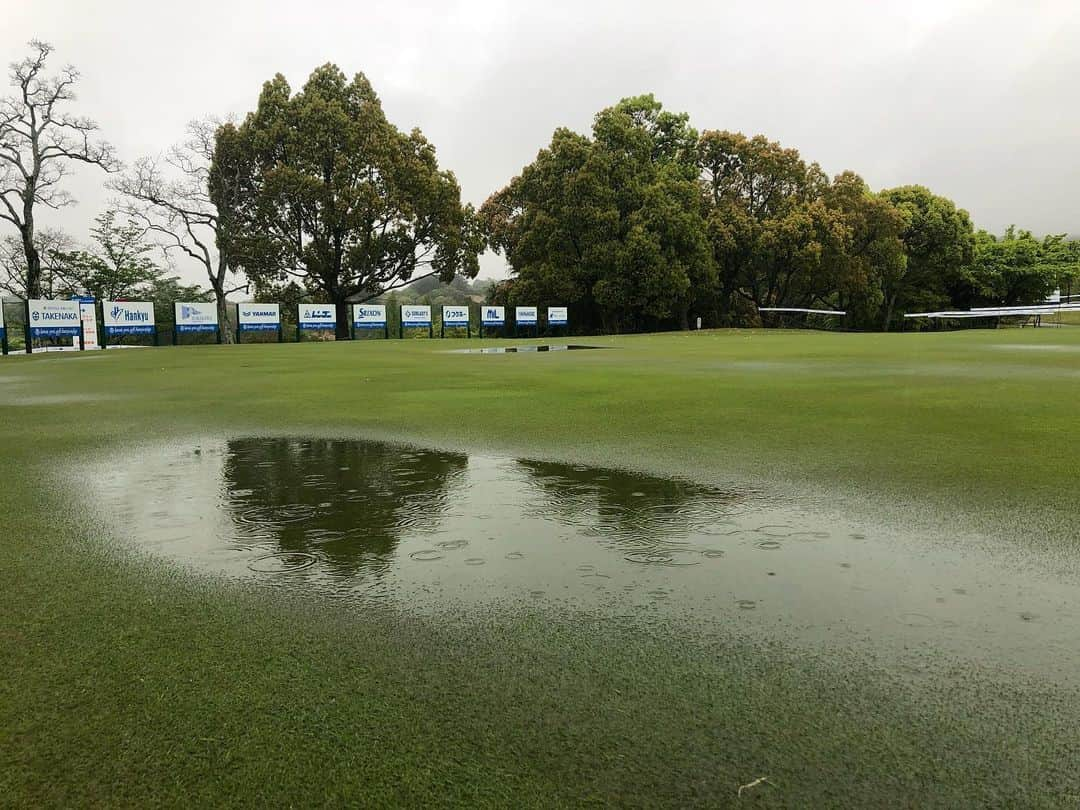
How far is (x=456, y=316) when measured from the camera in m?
42.3

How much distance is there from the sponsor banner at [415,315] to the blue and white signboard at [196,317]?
374 inches

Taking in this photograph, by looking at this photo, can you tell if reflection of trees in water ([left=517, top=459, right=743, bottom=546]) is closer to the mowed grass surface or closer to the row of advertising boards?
the mowed grass surface

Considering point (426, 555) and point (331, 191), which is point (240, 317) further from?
point (426, 555)

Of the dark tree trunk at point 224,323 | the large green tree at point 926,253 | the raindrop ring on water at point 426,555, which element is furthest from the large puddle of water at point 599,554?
the large green tree at point 926,253

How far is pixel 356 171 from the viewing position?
37906mm

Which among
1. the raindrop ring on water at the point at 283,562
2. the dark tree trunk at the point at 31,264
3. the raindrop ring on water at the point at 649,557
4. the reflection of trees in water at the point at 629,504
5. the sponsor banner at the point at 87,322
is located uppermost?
the dark tree trunk at the point at 31,264

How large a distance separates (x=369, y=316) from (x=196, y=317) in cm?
866

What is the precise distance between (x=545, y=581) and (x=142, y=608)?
5.00ft

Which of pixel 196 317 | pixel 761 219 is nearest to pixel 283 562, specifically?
pixel 196 317

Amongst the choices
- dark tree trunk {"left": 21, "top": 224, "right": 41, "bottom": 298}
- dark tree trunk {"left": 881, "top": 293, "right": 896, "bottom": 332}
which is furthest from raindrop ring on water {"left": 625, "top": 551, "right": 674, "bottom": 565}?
dark tree trunk {"left": 881, "top": 293, "right": 896, "bottom": 332}

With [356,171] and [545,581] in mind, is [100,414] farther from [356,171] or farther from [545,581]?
[356,171]

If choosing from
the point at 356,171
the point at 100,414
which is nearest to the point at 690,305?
the point at 356,171

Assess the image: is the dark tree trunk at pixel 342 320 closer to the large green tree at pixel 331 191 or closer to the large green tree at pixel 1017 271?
the large green tree at pixel 331 191

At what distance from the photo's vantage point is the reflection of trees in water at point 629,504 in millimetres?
3926
